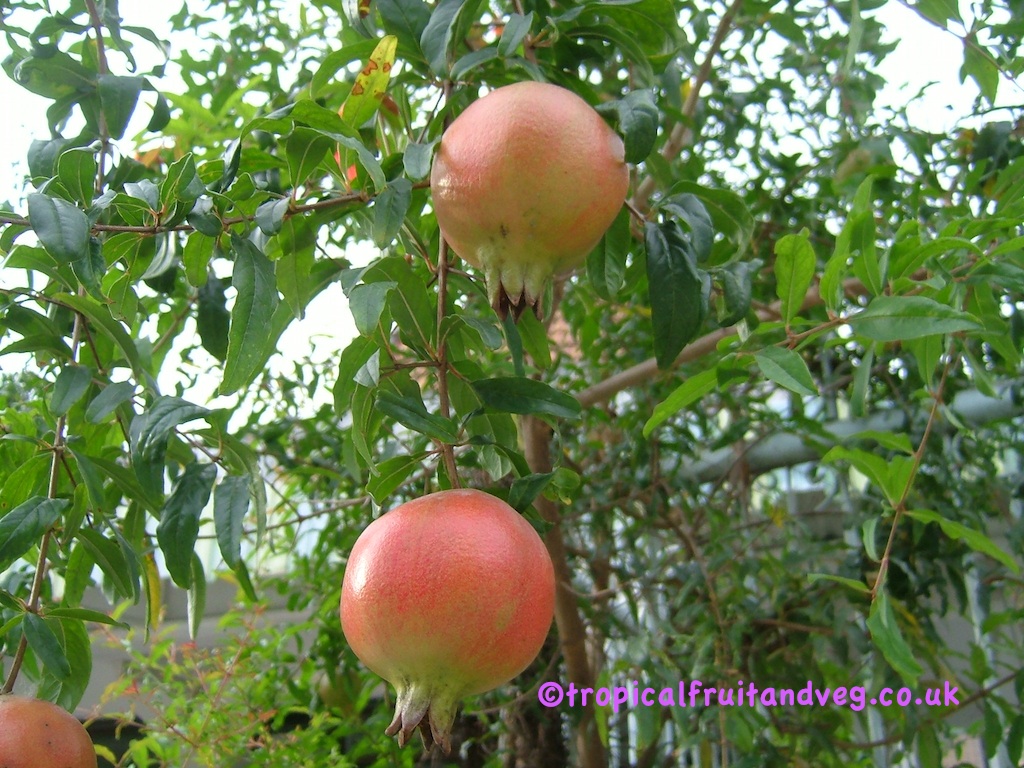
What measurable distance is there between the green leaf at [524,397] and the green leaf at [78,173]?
325 millimetres

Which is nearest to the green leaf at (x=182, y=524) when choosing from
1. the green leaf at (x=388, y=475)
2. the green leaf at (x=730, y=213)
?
the green leaf at (x=388, y=475)

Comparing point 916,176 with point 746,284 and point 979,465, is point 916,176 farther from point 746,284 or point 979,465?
point 746,284

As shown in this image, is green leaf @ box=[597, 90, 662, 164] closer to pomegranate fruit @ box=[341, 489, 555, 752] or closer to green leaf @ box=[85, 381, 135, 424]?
pomegranate fruit @ box=[341, 489, 555, 752]

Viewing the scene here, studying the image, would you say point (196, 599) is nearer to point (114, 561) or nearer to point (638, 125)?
point (114, 561)

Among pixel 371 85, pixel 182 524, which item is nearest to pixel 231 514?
pixel 182 524

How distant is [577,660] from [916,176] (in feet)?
3.12

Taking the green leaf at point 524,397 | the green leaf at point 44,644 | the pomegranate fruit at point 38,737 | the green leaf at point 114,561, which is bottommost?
the pomegranate fruit at point 38,737

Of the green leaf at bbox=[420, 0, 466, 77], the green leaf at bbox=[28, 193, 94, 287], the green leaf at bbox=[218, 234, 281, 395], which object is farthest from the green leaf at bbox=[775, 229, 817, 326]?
the green leaf at bbox=[28, 193, 94, 287]

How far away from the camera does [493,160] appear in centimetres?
55

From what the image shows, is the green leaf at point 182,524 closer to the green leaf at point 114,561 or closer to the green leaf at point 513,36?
the green leaf at point 114,561

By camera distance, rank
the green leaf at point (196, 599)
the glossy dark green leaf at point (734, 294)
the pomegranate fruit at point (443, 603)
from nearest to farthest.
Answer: the pomegranate fruit at point (443, 603) → the glossy dark green leaf at point (734, 294) → the green leaf at point (196, 599)

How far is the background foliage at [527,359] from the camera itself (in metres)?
0.66

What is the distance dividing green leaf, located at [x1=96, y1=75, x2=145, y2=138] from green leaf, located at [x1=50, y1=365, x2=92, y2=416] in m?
0.25

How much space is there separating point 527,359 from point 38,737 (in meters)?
1.07
